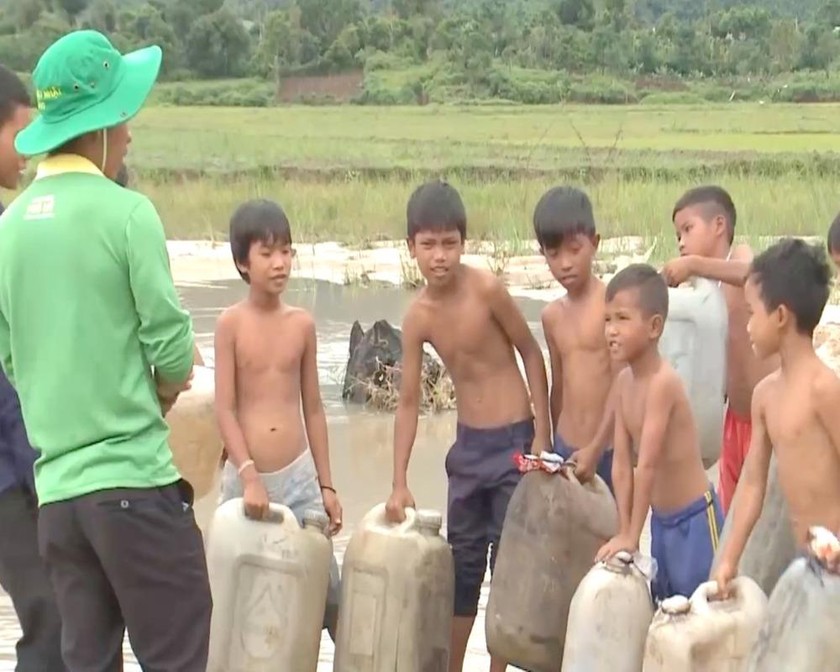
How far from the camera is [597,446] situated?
144 inches

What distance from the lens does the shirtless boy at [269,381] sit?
375 cm

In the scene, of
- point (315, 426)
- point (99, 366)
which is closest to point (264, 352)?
point (315, 426)

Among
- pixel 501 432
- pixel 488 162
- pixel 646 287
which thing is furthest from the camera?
pixel 488 162

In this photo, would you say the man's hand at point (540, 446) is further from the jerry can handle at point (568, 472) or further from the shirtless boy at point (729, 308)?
the shirtless boy at point (729, 308)

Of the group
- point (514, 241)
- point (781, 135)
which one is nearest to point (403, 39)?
point (781, 135)

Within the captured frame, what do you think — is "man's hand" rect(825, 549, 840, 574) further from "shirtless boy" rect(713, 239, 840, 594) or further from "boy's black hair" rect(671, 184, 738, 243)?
"boy's black hair" rect(671, 184, 738, 243)

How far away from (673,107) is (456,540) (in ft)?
107

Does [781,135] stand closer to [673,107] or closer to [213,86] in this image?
[673,107]

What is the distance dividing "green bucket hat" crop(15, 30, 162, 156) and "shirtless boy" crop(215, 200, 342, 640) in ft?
2.69

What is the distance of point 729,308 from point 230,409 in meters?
1.33

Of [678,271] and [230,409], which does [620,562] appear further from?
[230,409]

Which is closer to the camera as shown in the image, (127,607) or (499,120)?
(127,607)

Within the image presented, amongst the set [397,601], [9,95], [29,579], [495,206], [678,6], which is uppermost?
[678,6]

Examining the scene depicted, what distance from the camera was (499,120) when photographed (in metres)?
32.2
